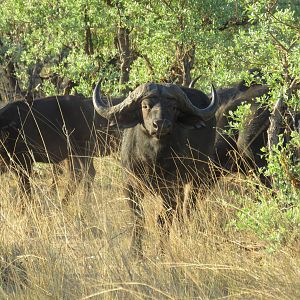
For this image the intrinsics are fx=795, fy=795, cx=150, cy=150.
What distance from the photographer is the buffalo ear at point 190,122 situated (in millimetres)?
6977

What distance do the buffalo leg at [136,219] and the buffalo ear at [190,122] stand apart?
72 cm

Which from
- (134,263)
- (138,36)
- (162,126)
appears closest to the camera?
(134,263)

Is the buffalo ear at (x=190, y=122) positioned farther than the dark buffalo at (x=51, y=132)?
No

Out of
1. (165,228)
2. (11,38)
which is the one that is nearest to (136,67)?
(11,38)

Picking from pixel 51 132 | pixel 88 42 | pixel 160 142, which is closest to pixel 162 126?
pixel 160 142

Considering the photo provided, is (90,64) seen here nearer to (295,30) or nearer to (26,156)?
(26,156)

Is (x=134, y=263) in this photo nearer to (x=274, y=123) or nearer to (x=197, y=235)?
(x=197, y=235)

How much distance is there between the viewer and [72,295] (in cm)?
464

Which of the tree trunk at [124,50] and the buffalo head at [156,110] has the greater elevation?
the buffalo head at [156,110]

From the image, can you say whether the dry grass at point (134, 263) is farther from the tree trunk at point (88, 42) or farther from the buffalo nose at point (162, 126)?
the tree trunk at point (88, 42)

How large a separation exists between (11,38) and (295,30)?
8.55 meters

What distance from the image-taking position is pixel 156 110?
21.5ft

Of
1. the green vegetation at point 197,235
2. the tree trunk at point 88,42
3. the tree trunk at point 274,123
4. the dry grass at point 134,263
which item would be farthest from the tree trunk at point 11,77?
the tree trunk at point 274,123

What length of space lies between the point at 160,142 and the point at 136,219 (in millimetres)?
724
